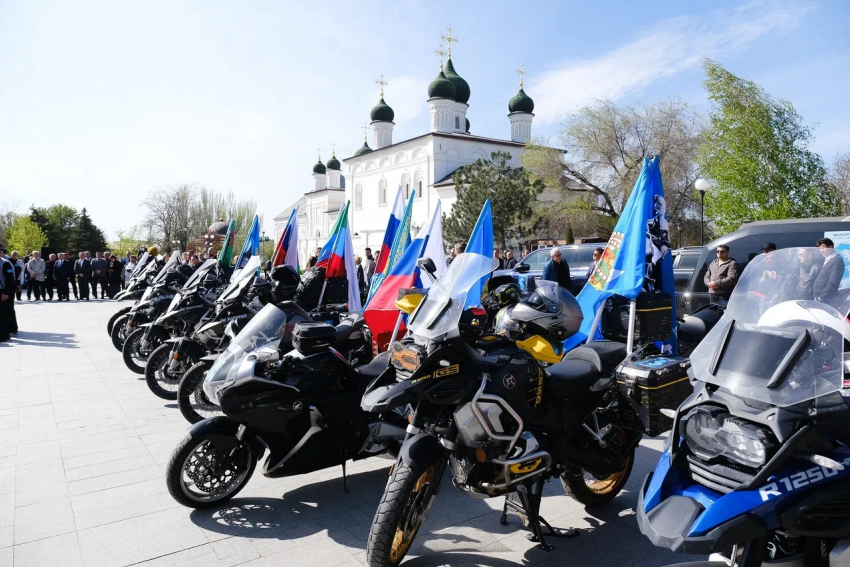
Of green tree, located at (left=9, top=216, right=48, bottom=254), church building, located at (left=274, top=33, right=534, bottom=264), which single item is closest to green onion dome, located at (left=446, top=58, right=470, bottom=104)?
church building, located at (left=274, top=33, right=534, bottom=264)

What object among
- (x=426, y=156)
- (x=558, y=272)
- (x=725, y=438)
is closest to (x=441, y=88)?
(x=426, y=156)

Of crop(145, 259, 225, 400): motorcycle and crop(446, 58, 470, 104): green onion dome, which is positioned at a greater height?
crop(446, 58, 470, 104): green onion dome

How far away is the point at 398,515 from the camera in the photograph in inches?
107

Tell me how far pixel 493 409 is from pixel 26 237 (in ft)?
190

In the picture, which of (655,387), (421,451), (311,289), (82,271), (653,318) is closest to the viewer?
(421,451)

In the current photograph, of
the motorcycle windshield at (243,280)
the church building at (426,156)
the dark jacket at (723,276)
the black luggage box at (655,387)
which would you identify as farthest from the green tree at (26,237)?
the black luggage box at (655,387)

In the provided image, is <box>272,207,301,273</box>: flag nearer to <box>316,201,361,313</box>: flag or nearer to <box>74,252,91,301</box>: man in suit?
<box>316,201,361,313</box>: flag

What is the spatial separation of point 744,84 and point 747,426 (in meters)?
27.1

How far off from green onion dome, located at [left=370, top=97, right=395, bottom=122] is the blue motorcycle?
61.8m

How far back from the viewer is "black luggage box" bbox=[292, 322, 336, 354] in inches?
153

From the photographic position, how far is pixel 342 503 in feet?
12.9

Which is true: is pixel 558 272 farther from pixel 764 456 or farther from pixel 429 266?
pixel 764 456

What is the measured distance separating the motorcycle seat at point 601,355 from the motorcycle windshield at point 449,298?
912 millimetres

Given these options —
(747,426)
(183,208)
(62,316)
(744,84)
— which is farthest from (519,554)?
(183,208)
